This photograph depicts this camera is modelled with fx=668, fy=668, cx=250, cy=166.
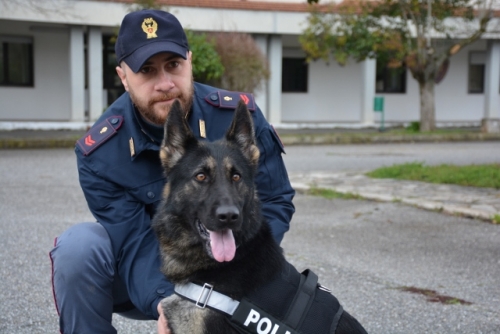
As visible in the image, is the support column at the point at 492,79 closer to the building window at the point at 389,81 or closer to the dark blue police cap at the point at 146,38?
the building window at the point at 389,81

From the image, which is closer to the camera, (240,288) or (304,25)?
(240,288)

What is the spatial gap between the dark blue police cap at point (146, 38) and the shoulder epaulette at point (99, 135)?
328mm

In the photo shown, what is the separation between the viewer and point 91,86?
22.8 m

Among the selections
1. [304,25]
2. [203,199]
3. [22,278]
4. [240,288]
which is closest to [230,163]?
[203,199]

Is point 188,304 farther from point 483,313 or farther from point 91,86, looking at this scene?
point 91,86

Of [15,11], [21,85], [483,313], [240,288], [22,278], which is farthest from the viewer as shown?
[21,85]

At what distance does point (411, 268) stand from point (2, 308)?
3490 mm

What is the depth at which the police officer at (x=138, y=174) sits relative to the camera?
11.4 feet

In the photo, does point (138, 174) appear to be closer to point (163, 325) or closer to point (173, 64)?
point (173, 64)

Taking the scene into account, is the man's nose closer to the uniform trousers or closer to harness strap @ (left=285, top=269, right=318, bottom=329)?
the uniform trousers

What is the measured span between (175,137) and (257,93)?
1975 cm

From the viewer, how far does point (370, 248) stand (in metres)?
6.89

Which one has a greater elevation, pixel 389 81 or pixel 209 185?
pixel 389 81

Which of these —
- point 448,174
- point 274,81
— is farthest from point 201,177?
point 274,81
